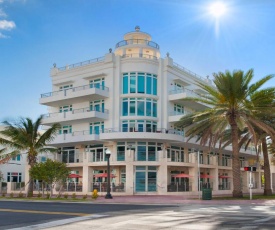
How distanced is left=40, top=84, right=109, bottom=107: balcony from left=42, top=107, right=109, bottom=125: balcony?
152cm

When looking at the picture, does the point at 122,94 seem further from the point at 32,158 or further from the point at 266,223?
the point at 266,223

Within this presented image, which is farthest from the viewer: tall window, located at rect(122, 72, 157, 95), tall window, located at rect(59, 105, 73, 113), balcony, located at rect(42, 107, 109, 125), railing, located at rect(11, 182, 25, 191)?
tall window, located at rect(59, 105, 73, 113)

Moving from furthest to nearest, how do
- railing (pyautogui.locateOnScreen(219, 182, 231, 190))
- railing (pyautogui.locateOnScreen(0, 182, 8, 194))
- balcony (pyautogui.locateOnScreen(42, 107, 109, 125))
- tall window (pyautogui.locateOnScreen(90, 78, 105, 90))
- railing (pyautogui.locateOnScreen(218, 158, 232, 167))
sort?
railing (pyautogui.locateOnScreen(218, 158, 232, 167))
railing (pyautogui.locateOnScreen(219, 182, 231, 190))
railing (pyautogui.locateOnScreen(0, 182, 8, 194))
tall window (pyautogui.locateOnScreen(90, 78, 105, 90))
balcony (pyautogui.locateOnScreen(42, 107, 109, 125))

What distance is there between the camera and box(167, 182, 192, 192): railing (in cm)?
4247

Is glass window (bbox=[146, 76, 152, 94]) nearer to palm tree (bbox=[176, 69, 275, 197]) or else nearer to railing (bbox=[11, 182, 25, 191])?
palm tree (bbox=[176, 69, 275, 197])

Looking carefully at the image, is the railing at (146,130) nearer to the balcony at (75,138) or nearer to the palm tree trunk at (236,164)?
the balcony at (75,138)

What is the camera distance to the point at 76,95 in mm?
45656

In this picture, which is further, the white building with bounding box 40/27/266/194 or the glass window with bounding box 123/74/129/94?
the glass window with bounding box 123/74/129/94

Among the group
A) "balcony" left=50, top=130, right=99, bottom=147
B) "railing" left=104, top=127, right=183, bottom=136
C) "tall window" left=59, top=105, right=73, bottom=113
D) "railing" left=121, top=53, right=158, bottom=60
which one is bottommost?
"balcony" left=50, top=130, right=99, bottom=147

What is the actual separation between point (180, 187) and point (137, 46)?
59.4 ft

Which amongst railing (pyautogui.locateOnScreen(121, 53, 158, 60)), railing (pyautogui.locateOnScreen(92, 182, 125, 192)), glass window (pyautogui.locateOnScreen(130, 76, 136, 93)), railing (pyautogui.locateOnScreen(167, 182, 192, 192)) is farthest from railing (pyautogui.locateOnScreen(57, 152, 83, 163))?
railing (pyautogui.locateOnScreen(121, 53, 158, 60))

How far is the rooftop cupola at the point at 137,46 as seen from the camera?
4878 centimetres

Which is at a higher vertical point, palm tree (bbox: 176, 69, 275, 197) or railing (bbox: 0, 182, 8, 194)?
palm tree (bbox: 176, 69, 275, 197)

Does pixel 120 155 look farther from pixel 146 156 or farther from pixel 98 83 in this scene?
pixel 98 83
